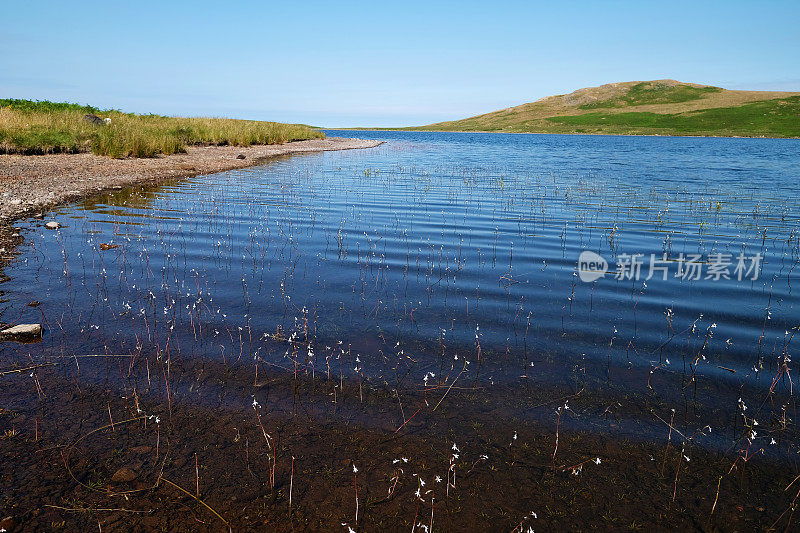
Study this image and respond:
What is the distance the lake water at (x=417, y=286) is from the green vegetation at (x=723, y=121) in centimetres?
13005

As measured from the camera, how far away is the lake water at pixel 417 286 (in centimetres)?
669

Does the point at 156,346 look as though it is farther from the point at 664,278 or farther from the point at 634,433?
the point at 664,278

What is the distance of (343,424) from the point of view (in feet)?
16.6

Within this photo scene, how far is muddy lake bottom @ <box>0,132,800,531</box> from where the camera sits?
3.98m

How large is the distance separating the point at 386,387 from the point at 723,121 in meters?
166

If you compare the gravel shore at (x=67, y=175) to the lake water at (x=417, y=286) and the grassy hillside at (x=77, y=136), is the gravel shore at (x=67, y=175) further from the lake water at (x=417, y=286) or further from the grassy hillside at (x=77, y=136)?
the grassy hillside at (x=77, y=136)

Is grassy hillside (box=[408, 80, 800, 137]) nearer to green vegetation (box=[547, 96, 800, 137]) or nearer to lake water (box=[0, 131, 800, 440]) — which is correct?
green vegetation (box=[547, 96, 800, 137])

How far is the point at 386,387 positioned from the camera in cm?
586

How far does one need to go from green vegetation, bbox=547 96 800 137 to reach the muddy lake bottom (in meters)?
137

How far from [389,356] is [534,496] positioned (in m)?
2.99

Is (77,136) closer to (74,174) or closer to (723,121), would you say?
(74,174)

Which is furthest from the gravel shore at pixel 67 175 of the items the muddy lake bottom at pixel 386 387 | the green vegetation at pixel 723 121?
the green vegetation at pixel 723 121

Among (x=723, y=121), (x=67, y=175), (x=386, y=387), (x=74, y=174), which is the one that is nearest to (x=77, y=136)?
(x=74, y=174)

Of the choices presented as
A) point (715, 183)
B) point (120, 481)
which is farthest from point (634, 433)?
point (715, 183)
